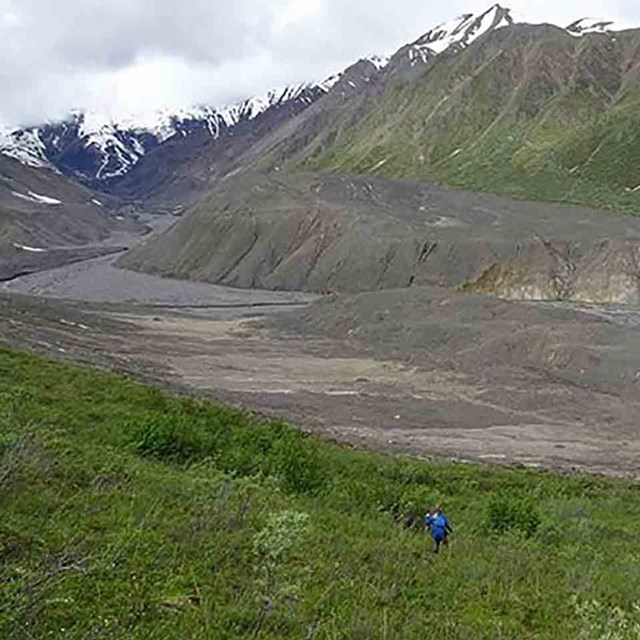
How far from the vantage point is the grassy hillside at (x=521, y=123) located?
430 ft

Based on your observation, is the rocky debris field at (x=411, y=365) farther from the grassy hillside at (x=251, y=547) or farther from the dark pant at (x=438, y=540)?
the dark pant at (x=438, y=540)

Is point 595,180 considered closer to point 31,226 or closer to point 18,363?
point 31,226

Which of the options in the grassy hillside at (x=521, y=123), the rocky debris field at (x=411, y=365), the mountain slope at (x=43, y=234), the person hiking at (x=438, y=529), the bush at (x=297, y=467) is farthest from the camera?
the mountain slope at (x=43, y=234)

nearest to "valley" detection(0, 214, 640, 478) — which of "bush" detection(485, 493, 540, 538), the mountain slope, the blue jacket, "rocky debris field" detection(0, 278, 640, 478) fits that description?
"rocky debris field" detection(0, 278, 640, 478)

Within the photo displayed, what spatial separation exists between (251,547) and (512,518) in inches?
322

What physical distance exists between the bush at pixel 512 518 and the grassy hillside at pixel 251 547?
5 centimetres

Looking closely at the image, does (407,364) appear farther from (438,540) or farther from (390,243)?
(438,540)

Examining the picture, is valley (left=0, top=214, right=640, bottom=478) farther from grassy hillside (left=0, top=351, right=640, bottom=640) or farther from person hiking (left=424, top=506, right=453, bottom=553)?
person hiking (left=424, top=506, right=453, bottom=553)

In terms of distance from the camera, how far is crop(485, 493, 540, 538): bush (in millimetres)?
16812

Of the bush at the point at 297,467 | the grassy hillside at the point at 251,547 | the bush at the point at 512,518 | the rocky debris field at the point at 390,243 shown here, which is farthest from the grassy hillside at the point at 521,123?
the grassy hillside at the point at 251,547

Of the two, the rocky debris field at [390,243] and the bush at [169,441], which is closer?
the bush at [169,441]

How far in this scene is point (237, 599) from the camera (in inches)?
342

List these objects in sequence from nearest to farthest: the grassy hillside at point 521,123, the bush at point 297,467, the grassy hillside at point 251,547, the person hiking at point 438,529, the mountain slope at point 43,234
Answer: the grassy hillside at point 251,547 → the person hiking at point 438,529 → the bush at point 297,467 → the grassy hillside at point 521,123 → the mountain slope at point 43,234

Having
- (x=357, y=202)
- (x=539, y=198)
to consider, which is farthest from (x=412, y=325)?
(x=539, y=198)
